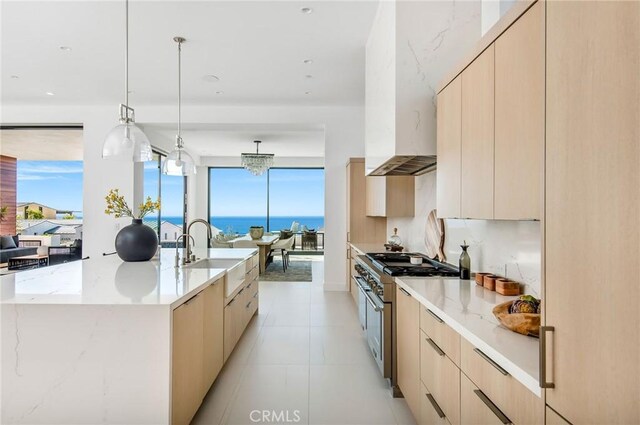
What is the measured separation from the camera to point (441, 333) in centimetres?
177

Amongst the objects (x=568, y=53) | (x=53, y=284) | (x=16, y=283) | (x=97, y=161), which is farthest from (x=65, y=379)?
(x=97, y=161)

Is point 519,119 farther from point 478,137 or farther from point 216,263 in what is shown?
point 216,263

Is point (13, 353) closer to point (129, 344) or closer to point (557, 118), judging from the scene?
point (129, 344)

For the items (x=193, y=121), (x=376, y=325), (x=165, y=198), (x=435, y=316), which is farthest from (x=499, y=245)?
(x=165, y=198)

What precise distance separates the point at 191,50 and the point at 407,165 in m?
2.70

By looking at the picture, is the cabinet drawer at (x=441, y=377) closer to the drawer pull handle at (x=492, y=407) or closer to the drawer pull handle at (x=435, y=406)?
the drawer pull handle at (x=435, y=406)

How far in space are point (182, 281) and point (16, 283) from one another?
3.18 ft

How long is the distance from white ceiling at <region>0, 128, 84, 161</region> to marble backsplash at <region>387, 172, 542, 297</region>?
659cm

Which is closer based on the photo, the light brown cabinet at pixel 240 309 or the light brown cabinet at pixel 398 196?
the light brown cabinet at pixel 240 309

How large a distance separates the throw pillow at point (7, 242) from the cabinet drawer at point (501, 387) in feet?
27.0

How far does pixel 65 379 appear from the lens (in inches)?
70.7

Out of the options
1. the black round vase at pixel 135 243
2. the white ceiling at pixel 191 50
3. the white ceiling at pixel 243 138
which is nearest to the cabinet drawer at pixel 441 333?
the black round vase at pixel 135 243

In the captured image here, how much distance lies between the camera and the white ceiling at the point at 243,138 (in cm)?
646

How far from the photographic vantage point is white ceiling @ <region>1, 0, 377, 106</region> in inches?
A: 127
